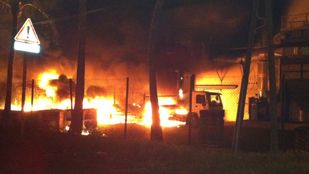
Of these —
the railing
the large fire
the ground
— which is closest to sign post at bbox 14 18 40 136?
the ground

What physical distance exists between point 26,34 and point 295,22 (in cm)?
2441

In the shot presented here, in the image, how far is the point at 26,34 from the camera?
Result: 45.9 ft

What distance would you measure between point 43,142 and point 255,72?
26963 millimetres

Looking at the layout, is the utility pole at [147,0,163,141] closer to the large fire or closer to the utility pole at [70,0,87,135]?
the utility pole at [70,0,87,135]

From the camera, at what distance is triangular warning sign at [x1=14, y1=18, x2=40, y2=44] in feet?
45.1

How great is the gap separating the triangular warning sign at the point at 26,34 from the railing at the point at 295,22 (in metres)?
22.4

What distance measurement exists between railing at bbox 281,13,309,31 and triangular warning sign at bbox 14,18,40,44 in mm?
22407

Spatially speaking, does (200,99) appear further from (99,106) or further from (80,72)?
(80,72)

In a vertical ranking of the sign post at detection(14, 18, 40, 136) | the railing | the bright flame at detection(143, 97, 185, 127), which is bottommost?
the bright flame at detection(143, 97, 185, 127)

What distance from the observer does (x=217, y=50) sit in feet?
136

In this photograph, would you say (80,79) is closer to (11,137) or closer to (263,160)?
(11,137)

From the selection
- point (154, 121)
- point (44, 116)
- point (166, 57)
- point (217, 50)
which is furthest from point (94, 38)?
point (154, 121)

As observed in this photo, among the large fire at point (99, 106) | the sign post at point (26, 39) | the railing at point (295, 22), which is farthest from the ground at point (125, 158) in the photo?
the railing at point (295, 22)

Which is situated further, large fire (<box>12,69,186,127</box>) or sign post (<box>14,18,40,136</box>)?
large fire (<box>12,69,186,127</box>)
